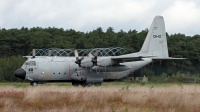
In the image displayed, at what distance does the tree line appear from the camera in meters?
51.2

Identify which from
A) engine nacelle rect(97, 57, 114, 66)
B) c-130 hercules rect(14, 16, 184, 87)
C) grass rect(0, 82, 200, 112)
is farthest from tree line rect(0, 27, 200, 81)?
grass rect(0, 82, 200, 112)

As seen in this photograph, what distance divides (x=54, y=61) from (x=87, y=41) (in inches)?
1189

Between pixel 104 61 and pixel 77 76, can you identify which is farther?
pixel 77 76

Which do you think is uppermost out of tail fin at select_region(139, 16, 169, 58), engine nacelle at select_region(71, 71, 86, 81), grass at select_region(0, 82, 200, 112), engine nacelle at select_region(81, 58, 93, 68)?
tail fin at select_region(139, 16, 169, 58)

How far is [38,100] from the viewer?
775 inches

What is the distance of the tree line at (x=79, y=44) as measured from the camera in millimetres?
51250

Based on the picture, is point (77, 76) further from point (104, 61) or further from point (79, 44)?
point (79, 44)

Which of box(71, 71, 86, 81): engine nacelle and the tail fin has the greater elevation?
the tail fin

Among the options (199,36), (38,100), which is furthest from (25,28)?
(38,100)

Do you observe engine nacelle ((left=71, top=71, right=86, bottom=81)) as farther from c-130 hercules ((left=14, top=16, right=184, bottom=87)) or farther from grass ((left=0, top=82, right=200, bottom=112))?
grass ((left=0, top=82, right=200, bottom=112))

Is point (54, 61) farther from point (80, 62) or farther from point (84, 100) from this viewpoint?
point (84, 100)

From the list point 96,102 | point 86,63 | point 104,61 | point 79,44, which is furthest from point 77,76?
point 79,44

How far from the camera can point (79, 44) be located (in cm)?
6316

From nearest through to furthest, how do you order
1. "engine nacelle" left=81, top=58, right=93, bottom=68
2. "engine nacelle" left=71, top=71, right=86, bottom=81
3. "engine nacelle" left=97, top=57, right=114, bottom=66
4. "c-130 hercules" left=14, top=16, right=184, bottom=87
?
"c-130 hercules" left=14, top=16, right=184, bottom=87 → "engine nacelle" left=97, top=57, right=114, bottom=66 → "engine nacelle" left=71, top=71, right=86, bottom=81 → "engine nacelle" left=81, top=58, right=93, bottom=68
